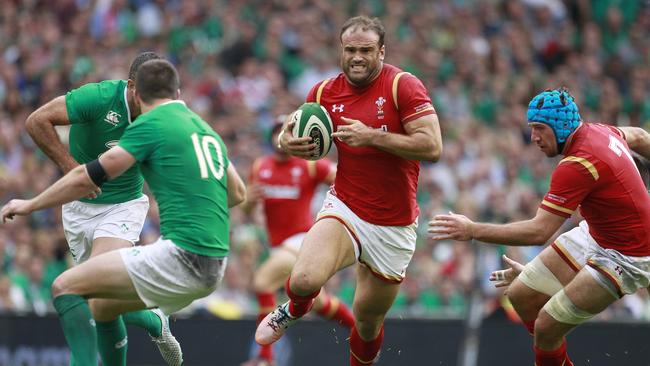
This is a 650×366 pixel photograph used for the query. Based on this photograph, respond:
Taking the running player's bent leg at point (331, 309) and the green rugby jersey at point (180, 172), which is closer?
the green rugby jersey at point (180, 172)

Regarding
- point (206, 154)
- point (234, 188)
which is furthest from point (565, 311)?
point (206, 154)

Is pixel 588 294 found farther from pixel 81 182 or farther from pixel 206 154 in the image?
pixel 81 182

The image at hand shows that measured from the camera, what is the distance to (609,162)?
843 centimetres

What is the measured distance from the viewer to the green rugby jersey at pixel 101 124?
9078 mm

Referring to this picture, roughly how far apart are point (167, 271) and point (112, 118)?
1775 millimetres

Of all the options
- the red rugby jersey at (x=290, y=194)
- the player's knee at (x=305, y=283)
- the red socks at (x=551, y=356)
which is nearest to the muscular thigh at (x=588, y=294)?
the red socks at (x=551, y=356)

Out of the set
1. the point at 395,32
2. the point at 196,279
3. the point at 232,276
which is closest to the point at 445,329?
the point at 232,276

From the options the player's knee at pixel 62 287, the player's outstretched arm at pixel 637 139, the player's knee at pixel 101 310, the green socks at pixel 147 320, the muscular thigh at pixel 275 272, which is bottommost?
the muscular thigh at pixel 275 272

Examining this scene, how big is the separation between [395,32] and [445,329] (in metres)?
7.60

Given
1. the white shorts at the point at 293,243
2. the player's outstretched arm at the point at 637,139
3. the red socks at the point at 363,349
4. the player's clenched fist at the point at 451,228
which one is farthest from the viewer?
the white shorts at the point at 293,243

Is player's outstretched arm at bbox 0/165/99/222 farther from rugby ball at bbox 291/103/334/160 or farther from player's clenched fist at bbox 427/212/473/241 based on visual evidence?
player's clenched fist at bbox 427/212/473/241

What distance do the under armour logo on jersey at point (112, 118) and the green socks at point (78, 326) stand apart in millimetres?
1765

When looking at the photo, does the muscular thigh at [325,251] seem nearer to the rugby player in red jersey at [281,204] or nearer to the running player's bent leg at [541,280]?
the running player's bent leg at [541,280]

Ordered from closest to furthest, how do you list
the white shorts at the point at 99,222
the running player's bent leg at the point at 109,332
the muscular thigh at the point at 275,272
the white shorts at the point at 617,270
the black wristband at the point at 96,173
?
the black wristband at the point at 96,173 < the white shorts at the point at 617,270 < the running player's bent leg at the point at 109,332 < the white shorts at the point at 99,222 < the muscular thigh at the point at 275,272
